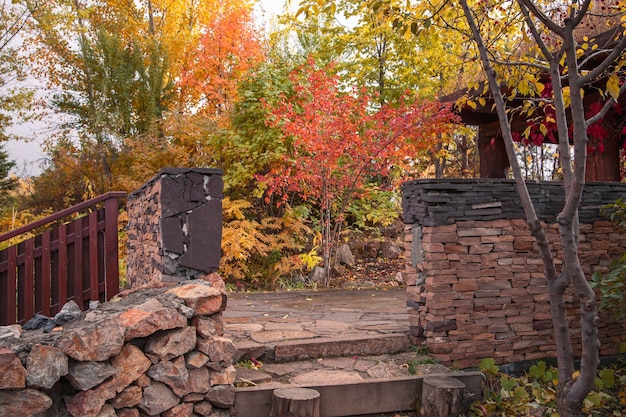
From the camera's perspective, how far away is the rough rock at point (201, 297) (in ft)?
10.8

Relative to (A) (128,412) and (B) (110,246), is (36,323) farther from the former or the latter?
(A) (128,412)

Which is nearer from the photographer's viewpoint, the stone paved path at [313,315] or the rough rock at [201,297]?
the rough rock at [201,297]

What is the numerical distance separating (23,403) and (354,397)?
80.1 inches

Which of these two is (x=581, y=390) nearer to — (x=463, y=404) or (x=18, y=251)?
(x=463, y=404)

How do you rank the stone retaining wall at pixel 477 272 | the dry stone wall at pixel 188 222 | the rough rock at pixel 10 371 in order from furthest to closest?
the stone retaining wall at pixel 477 272 → the dry stone wall at pixel 188 222 → the rough rock at pixel 10 371

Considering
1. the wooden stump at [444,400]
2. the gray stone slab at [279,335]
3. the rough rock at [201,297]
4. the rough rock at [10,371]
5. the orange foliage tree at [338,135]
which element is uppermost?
the orange foliage tree at [338,135]

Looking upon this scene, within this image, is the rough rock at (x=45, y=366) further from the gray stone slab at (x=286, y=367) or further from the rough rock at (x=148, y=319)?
the gray stone slab at (x=286, y=367)

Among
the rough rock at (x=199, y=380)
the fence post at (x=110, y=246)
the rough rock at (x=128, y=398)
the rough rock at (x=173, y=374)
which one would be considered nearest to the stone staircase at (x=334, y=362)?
the rough rock at (x=199, y=380)

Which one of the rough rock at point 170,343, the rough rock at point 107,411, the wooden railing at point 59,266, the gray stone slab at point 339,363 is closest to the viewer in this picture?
the rough rock at point 107,411

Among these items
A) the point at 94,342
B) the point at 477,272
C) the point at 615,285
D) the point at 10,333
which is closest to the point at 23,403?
the point at 94,342

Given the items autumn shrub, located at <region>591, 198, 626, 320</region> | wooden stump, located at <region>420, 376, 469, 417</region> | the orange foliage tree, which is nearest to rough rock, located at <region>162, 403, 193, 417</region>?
wooden stump, located at <region>420, 376, 469, 417</region>

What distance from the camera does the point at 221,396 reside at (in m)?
3.33

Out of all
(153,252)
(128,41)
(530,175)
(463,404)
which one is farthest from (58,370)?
(128,41)

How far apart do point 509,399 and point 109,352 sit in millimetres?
2914
